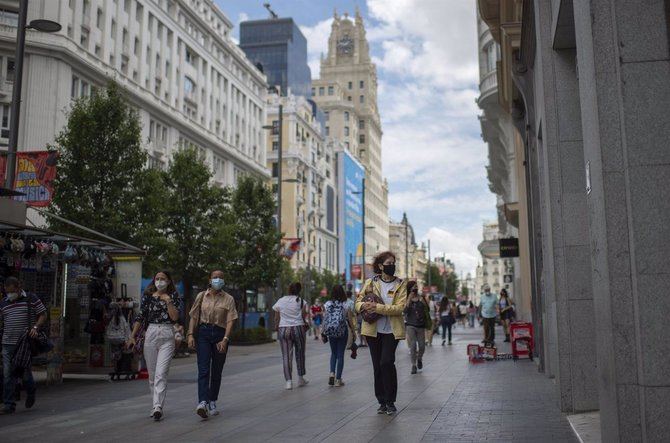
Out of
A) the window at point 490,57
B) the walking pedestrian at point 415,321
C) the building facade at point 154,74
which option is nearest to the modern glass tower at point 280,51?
the building facade at point 154,74

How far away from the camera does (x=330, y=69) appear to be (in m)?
149

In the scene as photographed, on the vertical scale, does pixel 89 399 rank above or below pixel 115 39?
below

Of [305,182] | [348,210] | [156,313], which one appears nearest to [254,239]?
[156,313]

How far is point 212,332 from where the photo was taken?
9094 millimetres

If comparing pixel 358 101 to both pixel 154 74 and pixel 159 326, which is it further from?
pixel 159 326

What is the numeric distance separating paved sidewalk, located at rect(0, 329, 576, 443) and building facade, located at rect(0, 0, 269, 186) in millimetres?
17787

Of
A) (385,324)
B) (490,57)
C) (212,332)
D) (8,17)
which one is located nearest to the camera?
(385,324)

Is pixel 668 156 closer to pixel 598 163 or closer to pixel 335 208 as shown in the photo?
pixel 598 163

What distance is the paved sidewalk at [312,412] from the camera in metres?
7.34

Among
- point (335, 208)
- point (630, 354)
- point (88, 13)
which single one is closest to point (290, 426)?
point (630, 354)

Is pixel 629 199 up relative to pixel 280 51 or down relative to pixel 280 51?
down

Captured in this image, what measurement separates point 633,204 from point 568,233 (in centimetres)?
355

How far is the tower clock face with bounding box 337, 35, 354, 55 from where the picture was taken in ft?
489

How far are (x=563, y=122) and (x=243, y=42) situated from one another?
12331cm
